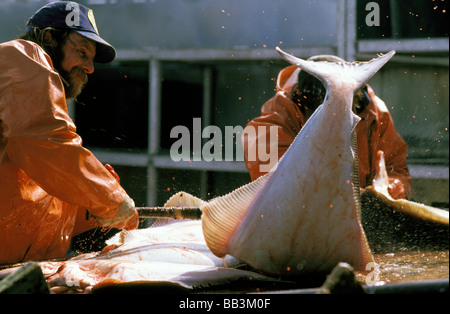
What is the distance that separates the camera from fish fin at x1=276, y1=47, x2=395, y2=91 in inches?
80.7

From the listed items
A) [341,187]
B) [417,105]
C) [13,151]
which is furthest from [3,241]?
[417,105]

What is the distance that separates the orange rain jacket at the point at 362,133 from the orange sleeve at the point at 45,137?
1644 millimetres

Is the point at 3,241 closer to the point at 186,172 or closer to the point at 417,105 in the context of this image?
the point at 186,172

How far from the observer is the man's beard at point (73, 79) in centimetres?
301

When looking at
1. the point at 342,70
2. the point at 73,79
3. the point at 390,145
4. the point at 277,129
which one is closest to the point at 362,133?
the point at 390,145

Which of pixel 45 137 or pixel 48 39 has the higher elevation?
pixel 48 39

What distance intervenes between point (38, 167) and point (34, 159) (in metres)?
0.04

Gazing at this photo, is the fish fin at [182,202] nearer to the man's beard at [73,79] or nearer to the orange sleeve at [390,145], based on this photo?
the man's beard at [73,79]

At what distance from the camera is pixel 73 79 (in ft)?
10.0

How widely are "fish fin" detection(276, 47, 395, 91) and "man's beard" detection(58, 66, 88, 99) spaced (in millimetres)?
1485

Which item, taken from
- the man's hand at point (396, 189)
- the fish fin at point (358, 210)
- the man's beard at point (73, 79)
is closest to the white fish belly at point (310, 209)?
the fish fin at point (358, 210)

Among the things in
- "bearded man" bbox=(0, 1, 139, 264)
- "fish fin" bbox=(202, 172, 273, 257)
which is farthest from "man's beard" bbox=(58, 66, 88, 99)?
"fish fin" bbox=(202, 172, 273, 257)

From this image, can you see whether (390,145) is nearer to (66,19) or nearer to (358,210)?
(358,210)

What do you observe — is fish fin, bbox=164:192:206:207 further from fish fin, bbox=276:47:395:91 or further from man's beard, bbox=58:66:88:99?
fish fin, bbox=276:47:395:91
